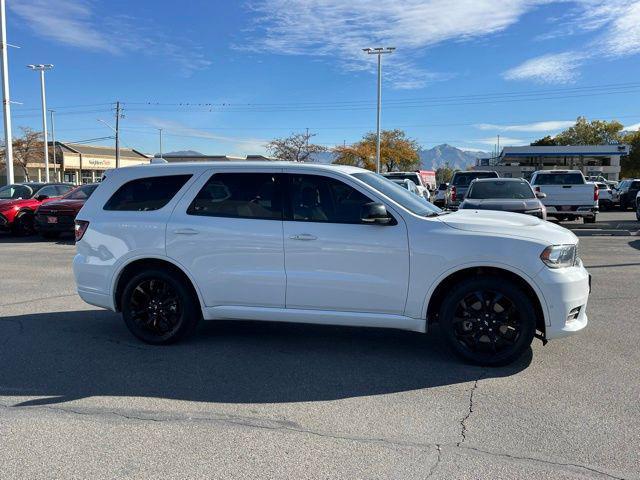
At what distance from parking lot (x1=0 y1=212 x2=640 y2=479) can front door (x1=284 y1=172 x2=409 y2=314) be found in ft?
1.95

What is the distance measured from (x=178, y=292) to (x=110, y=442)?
1958 millimetres

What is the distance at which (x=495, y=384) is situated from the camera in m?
4.47

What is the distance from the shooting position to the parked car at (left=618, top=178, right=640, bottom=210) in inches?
1043

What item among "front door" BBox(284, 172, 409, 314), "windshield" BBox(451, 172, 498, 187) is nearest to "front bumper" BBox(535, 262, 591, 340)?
"front door" BBox(284, 172, 409, 314)

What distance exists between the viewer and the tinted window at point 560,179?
17.5 m

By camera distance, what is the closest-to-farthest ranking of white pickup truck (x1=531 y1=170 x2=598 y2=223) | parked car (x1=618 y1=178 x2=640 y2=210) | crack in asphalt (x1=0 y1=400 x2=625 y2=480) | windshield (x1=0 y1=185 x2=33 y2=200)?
crack in asphalt (x1=0 y1=400 x2=625 y2=480)
windshield (x1=0 y1=185 x2=33 y2=200)
white pickup truck (x1=531 y1=170 x2=598 y2=223)
parked car (x1=618 y1=178 x2=640 y2=210)

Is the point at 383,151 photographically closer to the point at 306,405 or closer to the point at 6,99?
the point at 6,99

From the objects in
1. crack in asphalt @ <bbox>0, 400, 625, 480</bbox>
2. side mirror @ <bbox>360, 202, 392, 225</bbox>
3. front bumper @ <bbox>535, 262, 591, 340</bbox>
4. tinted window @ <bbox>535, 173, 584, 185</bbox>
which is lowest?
crack in asphalt @ <bbox>0, 400, 625, 480</bbox>

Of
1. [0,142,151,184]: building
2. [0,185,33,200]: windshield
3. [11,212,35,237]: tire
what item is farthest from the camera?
[0,142,151,184]: building

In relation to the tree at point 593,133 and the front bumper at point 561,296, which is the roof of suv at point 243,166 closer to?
the front bumper at point 561,296

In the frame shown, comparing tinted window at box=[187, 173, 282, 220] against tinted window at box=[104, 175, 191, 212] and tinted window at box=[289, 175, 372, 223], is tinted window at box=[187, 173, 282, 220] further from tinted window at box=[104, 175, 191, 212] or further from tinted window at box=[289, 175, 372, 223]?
tinted window at box=[104, 175, 191, 212]

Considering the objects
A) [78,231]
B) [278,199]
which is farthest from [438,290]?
[78,231]

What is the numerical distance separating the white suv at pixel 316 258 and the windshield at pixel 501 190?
29.5 ft

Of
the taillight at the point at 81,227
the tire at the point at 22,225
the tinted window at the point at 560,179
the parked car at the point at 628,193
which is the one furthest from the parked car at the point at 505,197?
the parked car at the point at 628,193
